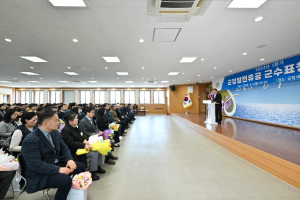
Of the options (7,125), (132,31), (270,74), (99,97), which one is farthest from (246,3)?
(99,97)

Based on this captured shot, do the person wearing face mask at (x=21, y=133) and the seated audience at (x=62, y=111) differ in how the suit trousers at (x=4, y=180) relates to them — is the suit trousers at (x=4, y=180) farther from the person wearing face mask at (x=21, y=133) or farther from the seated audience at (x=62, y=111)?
the seated audience at (x=62, y=111)

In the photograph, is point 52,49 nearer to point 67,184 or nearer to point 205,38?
point 67,184

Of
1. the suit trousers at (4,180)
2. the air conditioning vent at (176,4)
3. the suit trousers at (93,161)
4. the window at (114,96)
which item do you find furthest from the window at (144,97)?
the suit trousers at (4,180)

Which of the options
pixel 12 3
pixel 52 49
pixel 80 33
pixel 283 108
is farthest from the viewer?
pixel 283 108

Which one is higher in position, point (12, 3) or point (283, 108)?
point (12, 3)

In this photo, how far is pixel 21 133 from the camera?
2.14m

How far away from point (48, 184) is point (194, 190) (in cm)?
203

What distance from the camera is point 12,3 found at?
7.68 ft

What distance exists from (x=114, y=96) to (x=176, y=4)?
15.2 meters

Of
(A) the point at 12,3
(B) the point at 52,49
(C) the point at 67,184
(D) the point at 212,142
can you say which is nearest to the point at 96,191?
(C) the point at 67,184

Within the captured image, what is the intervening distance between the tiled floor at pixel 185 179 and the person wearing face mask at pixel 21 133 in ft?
2.36

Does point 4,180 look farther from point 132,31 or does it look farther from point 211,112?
point 211,112

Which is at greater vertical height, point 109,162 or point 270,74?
point 270,74

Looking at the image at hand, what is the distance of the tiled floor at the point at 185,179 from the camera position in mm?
2020
